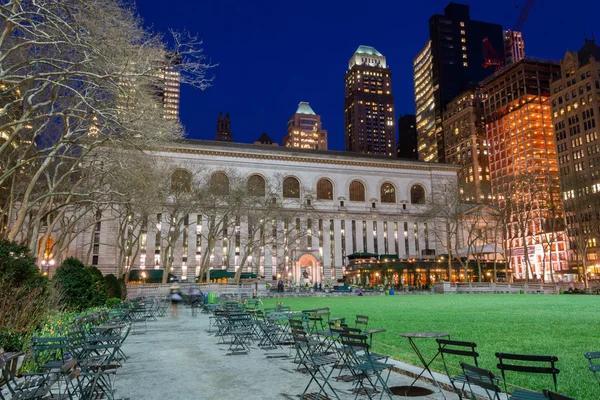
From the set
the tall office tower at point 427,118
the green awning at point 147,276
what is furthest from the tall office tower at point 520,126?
the green awning at point 147,276

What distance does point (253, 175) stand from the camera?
3258 inches

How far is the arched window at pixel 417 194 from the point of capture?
298 ft

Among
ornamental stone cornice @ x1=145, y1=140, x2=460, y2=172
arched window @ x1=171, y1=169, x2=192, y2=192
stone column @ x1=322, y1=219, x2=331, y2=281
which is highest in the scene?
ornamental stone cornice @ x1=145, y1=140, x2=460, y2=172

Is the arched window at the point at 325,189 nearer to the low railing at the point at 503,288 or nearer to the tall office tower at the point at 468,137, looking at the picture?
the low railing at the point at 503,288

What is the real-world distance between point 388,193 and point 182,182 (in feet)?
153

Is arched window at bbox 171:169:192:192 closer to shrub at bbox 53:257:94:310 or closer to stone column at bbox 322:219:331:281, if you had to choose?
shrub at bbox 53:257:94:310

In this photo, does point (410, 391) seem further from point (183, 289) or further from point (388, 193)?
point (388, 193)

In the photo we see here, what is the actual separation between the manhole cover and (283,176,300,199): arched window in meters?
75.6

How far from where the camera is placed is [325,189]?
87.1 meters

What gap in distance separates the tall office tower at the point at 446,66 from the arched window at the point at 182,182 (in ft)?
402

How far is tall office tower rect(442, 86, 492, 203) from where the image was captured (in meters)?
145

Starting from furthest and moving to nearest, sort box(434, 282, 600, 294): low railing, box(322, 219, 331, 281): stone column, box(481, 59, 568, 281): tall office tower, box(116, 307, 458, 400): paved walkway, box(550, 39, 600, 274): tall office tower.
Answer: box(481, 59, 568, 281): tall office tower < box(550, 39, 600, 274): tall office tower < box(322, 219, 331, 281): stone column < box(434, 282, 600, 294): low railing < box(116, 307, 458, 400): paved walkway

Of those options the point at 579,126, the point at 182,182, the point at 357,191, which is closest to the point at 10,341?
the point at 182,182

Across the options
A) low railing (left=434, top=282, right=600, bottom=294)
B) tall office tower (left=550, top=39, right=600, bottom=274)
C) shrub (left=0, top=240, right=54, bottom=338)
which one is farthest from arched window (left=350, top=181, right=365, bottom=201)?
shrub (left=0, top=240, right=54, bottom=338)
